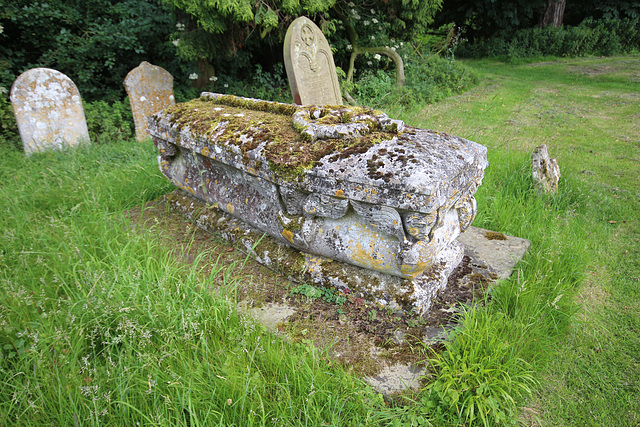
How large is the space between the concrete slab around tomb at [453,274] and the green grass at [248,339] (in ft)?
0.28

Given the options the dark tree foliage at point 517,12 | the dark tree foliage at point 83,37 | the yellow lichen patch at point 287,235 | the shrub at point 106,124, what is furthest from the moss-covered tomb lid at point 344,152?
the dark tree foliage at point 517,12

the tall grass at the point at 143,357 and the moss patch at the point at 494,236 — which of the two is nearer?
the tall grass at the point at 143,357

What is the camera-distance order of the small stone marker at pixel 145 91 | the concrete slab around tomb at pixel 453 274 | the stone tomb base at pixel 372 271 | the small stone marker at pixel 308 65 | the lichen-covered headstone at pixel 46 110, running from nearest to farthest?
the concrete slab around tomb at pixel 453 274
the stone tomb base at pixel 372 271
the small stone marker at pixel 308 65
the lichen-covered headstone at pixel 46 110
the small stone marker at pixel 145 91

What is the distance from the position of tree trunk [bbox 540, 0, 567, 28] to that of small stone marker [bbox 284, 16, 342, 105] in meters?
12.9

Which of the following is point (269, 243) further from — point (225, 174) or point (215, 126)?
point (215, 126)

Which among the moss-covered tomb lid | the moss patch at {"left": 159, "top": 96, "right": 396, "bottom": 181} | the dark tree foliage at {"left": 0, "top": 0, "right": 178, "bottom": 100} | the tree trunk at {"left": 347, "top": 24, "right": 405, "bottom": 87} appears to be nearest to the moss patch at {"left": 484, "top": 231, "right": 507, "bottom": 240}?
the moss-covered tomb lid

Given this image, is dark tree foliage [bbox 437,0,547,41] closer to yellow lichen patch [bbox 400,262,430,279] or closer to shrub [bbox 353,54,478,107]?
shrub [bbox 353,54,478,107]

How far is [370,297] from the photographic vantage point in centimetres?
224

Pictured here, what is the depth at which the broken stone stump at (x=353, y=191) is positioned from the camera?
6.54 ft

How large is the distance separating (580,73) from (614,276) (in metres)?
9.87

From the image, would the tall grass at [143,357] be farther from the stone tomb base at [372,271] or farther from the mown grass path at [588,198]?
the mown grass path at [588,198]

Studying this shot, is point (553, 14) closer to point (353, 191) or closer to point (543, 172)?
point (543, 172)

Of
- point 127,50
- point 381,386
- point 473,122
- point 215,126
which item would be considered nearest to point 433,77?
point 473,122

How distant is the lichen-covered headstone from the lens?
517 cm
